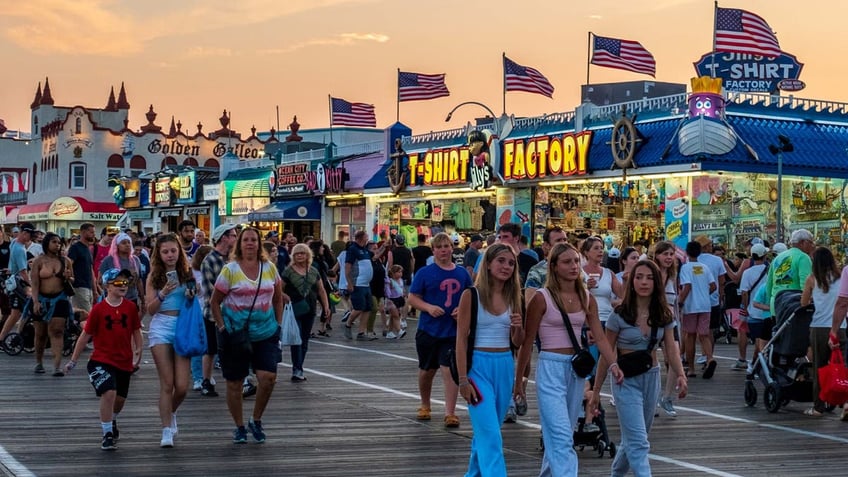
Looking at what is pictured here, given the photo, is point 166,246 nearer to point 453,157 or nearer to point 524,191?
point 524,191

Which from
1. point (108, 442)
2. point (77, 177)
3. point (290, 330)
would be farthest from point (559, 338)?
point (77, 177)

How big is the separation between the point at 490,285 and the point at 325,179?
3508cm

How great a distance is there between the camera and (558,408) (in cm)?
755

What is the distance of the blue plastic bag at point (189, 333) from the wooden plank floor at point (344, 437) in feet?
2.67

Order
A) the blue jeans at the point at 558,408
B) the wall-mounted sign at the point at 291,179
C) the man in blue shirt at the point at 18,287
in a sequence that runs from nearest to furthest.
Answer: the blue jeans at the point at 558,408 → the man in blue shirt at the point at 18,287 → the wall-mounted sign at the point at 291,179

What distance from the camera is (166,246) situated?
10.4m

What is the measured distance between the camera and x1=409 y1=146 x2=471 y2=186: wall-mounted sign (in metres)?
34.4

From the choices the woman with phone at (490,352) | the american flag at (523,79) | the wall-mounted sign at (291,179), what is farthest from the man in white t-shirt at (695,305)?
the wall-mounted sign at (291,179)

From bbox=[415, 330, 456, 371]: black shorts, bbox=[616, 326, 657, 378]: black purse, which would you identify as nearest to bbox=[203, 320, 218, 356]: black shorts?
bbox=[415, 330, 456, 371]: black shorts

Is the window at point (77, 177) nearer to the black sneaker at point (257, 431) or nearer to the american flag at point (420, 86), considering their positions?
the american flag at point (420, 86)

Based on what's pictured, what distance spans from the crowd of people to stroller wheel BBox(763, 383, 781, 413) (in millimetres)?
399

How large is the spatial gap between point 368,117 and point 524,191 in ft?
43.9

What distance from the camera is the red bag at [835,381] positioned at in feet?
37.8

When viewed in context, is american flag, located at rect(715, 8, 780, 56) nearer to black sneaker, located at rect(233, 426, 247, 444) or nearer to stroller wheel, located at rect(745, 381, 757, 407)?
stroller wheel, located at rect(745, 381, 757, 407)
